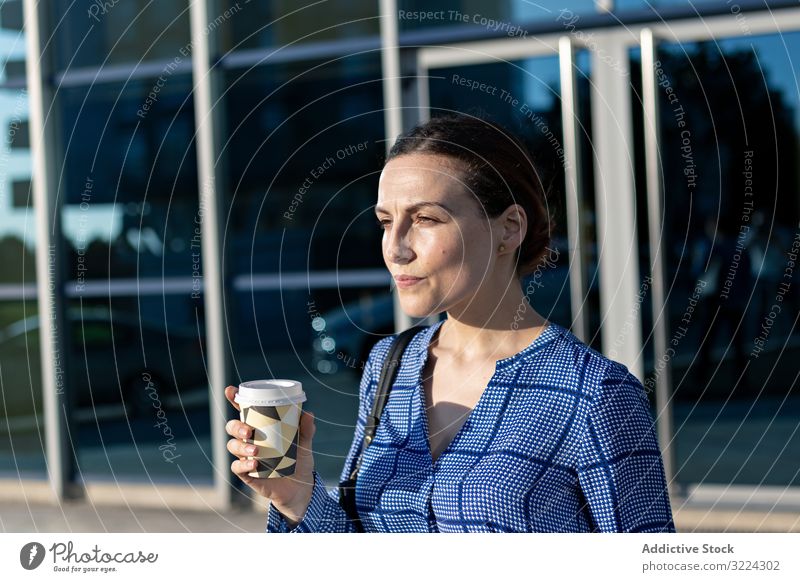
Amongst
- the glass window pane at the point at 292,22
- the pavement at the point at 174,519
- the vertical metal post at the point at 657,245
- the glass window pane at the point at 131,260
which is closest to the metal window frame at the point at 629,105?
the vertical metal post at the point at 657,245

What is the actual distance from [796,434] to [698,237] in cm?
126

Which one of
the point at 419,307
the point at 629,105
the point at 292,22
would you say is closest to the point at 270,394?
the point at 419,307

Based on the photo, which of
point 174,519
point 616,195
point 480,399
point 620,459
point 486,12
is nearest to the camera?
point 620,459

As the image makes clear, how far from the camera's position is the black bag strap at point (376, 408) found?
2553 millimetres

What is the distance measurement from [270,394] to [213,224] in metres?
4.22

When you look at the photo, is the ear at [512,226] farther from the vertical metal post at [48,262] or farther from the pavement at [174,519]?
the vertical metal post at [48,262]

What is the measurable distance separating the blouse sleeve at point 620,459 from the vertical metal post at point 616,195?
3.41 m

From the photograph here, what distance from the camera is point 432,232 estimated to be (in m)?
2.40

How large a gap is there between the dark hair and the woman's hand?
661mm

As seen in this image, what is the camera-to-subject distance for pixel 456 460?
2359 mm

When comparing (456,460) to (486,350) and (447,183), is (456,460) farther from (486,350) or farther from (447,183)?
(447,183)

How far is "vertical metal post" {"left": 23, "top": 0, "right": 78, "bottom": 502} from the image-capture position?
6621 mm

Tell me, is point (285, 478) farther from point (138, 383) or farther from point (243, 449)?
point (138, 383)
